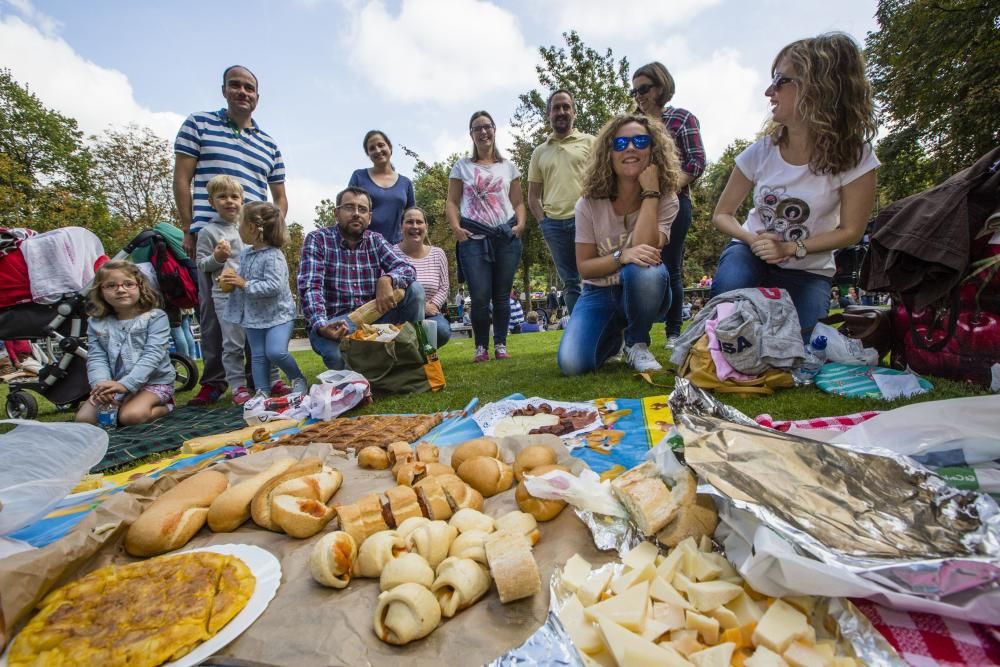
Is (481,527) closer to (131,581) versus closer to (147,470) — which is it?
(131,581)

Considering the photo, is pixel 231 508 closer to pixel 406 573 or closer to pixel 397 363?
pixel 406 573

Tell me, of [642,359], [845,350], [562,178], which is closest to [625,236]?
[642,359]

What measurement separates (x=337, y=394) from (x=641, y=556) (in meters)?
2.84

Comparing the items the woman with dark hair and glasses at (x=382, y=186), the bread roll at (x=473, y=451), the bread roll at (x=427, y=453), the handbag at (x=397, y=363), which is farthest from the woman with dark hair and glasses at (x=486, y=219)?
the bread roll at (x=473, y=451)

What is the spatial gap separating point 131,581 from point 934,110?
1650cm

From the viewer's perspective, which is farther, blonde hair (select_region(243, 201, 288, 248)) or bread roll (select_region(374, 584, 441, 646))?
blonde hair (select_region(243, 201, 288, 248))

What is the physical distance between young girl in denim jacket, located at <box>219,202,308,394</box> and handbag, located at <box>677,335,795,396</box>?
10.6ft

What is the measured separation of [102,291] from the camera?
388 centimetres

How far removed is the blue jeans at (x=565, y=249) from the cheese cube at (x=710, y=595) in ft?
13.0

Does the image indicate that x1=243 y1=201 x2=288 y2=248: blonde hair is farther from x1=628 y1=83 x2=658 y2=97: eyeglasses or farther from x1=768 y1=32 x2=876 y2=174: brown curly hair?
x1=768 y1=32 x2=876 y2=174: brown curly hair

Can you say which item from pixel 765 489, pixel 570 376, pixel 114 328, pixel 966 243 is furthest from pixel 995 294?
pixel 114 328

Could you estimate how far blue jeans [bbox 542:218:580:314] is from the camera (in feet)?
15.9

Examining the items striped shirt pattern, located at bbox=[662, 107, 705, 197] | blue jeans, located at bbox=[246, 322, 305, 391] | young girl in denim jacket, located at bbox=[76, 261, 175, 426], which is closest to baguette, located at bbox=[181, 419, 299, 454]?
blue jeans, located at bbox=[246, 322, 305, 391]

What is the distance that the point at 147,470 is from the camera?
2.56m
